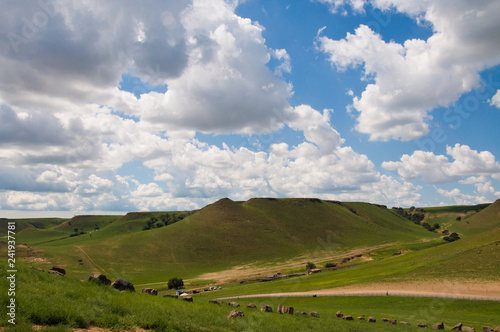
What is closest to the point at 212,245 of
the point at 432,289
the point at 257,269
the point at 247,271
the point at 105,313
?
the point at 257,269

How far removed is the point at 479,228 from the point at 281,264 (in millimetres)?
163005

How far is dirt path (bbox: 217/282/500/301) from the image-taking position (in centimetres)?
3781

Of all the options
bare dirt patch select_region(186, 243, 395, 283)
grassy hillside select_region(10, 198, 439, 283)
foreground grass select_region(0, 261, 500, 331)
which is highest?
foreground grass select_region(0, 261, 500, 331)

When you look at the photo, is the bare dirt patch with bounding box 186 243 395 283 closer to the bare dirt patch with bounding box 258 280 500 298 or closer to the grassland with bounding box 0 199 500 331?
the grassland with bounding box 0 199 500 331

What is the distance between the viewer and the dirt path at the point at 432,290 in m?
37.8

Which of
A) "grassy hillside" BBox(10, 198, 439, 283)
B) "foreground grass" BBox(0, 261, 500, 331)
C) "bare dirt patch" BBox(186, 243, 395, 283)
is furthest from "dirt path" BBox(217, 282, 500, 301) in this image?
"grassy hillside" BBox(10, 198, 439, 283)

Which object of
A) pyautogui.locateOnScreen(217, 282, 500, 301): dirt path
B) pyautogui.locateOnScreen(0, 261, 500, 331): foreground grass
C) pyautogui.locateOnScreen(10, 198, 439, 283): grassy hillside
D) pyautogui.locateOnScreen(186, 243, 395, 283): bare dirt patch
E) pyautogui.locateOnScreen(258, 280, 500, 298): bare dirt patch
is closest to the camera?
pyautogui.locateOnScreen(0, 261, 500, 331): foreground grass

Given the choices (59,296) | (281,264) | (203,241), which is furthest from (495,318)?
(203,241)

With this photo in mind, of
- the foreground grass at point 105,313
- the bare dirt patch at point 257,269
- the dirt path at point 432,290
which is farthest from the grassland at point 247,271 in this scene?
the dirt path at point 432,290

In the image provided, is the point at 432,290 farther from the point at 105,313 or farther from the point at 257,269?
the point at 257,269

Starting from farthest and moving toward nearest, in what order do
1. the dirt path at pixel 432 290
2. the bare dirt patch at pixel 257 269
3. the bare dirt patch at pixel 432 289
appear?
the bare dirt patch at pixel 257 269 < the bare dirt patch at pixel 432 289 < the dirt path at pixel 432 290

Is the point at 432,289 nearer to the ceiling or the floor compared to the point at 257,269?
nearer to the ceiling

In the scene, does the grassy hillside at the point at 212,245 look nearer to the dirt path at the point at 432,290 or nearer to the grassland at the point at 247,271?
the grassland at the point at 247,271

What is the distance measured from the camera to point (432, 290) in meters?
43.2
